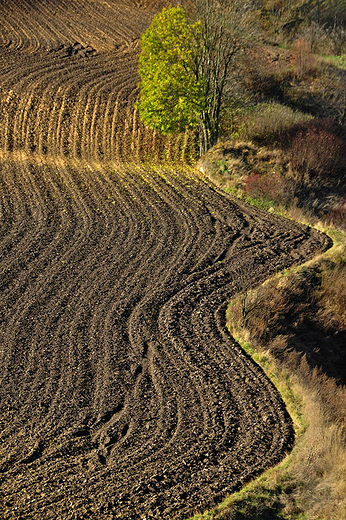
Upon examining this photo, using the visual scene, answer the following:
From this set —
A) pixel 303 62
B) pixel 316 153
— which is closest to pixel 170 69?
pixel 316 153

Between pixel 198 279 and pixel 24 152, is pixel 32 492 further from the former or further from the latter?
pixel 24 152

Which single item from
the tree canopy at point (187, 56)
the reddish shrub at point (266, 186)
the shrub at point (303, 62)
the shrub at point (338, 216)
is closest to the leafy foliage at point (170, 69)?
the tree canopy at point (187, 56)

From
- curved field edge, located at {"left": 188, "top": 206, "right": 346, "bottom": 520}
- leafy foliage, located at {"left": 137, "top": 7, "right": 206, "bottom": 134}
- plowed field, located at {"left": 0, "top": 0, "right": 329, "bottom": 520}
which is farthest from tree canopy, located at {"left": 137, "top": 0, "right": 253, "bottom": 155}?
Result: curved field edge, located at {"left": 188, "top": 206, "right": 346, "bottom": 520}

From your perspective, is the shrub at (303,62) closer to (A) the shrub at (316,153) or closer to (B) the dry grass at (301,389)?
(A) the shrub at (316,153)

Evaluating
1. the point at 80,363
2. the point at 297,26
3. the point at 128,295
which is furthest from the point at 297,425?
the point at 297,26

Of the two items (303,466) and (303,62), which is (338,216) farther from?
(303,62)

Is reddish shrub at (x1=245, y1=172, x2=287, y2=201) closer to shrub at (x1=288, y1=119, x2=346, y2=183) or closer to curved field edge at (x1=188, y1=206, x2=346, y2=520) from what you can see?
shrub at (x1=288, y1=119, x2=346, y2=183)
